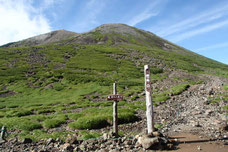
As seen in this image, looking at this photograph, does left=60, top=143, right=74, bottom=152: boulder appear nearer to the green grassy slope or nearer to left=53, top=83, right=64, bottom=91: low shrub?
the green grassy slope

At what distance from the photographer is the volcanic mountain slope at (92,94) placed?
14.7m

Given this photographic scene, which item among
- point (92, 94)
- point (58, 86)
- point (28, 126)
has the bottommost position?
point (28, 126)

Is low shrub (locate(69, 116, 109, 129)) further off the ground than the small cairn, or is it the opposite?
the small cairn

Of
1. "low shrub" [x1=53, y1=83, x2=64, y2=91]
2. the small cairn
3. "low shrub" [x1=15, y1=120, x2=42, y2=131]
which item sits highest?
"low shrub" [x1=53, y1=83, x2=64, y2=91]

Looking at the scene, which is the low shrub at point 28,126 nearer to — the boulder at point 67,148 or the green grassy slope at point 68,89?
the green grassy slope at point 68,89

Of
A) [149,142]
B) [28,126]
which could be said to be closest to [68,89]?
[28,126]

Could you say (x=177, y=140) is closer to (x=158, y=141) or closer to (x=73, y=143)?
(x=158, y=141)

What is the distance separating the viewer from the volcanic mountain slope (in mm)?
14664

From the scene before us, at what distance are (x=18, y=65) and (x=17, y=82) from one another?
59.0 feet

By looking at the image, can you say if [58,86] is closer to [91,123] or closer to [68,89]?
[68,89]

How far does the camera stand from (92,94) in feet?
116

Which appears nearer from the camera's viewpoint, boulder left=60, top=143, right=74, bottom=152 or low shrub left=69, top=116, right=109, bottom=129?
boulder left=60, top=143, right=74, bottom=152

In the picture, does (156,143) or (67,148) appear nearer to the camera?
(156,143)

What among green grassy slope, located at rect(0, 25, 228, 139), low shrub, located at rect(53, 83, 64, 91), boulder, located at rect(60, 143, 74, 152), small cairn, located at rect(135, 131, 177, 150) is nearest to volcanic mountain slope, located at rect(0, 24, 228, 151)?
green grassy slope, located at rect(0, 25, 228, 139)
